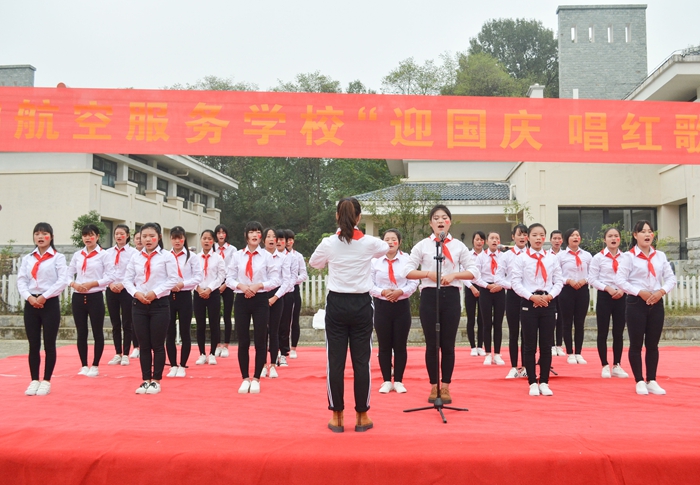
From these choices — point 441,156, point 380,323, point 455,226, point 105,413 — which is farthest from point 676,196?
point 105,413

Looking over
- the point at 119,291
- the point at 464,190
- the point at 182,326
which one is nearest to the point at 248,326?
the point at 182,326

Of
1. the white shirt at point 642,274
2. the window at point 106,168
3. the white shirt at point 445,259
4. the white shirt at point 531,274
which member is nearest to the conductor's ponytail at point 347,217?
the white shirt at point 445,259

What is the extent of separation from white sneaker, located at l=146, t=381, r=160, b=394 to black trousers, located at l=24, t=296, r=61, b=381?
964 mm

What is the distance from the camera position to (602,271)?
21.0 feet

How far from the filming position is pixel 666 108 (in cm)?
688

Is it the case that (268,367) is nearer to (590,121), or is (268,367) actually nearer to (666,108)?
(590,121)

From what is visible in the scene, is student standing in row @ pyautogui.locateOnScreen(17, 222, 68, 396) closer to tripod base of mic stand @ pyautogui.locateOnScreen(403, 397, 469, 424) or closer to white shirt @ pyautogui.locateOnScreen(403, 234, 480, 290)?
white shirt @ pyautogui.locateOnScreen(403, 234, 480, 290)

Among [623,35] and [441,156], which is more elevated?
[623,35]

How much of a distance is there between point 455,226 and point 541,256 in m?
14.9

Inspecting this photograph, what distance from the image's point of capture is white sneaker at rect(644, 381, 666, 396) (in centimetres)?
535

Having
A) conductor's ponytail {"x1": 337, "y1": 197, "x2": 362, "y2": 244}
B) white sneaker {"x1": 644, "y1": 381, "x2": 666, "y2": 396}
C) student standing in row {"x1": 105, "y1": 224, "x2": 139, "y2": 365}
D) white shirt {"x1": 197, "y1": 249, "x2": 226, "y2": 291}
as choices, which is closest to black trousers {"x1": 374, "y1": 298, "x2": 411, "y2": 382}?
conductor's ponytail {"x1": 337, "y1": 197, "x2": 362, "y2": 244}

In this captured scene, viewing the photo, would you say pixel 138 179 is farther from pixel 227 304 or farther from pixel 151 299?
pixel 151 299

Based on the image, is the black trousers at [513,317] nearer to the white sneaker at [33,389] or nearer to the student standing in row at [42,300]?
the student standing in row at [42,300]

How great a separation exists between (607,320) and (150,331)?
16.2ft
